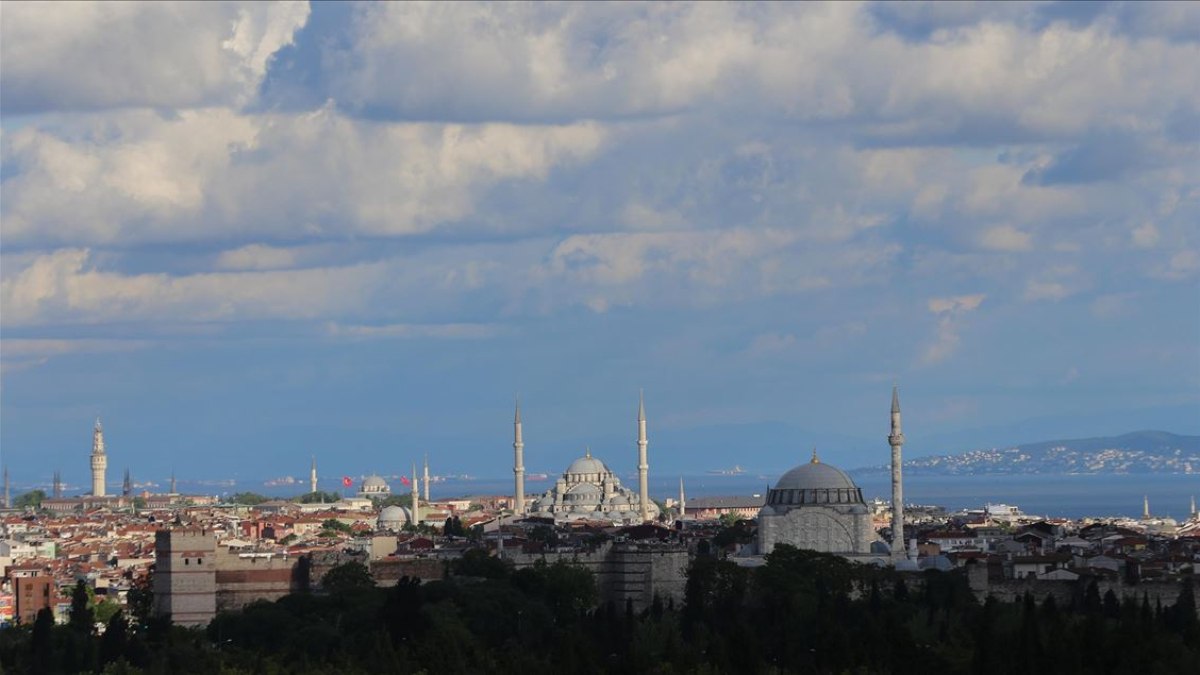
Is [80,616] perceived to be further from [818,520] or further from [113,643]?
[818,520]

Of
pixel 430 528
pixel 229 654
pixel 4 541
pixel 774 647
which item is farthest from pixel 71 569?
pixel 774 647

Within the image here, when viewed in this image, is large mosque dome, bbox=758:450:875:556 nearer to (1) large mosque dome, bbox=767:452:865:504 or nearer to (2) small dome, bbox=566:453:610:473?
(1) large mosque dome, bbox=767:452:865:504

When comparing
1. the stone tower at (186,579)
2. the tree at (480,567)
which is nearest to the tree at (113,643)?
the stone tower at (186,579)

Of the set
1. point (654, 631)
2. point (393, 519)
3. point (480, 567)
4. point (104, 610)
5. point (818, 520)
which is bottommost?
point (654, 631)

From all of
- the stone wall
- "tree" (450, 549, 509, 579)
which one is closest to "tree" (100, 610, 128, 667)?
"tree" (450, 549, 509, 579)

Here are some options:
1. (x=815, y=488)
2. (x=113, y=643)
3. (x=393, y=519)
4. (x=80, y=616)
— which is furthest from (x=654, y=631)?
(x=393, y=519)

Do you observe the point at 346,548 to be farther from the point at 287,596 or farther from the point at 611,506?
the point at 611,506

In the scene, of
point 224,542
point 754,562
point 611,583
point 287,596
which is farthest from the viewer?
point 224,542
